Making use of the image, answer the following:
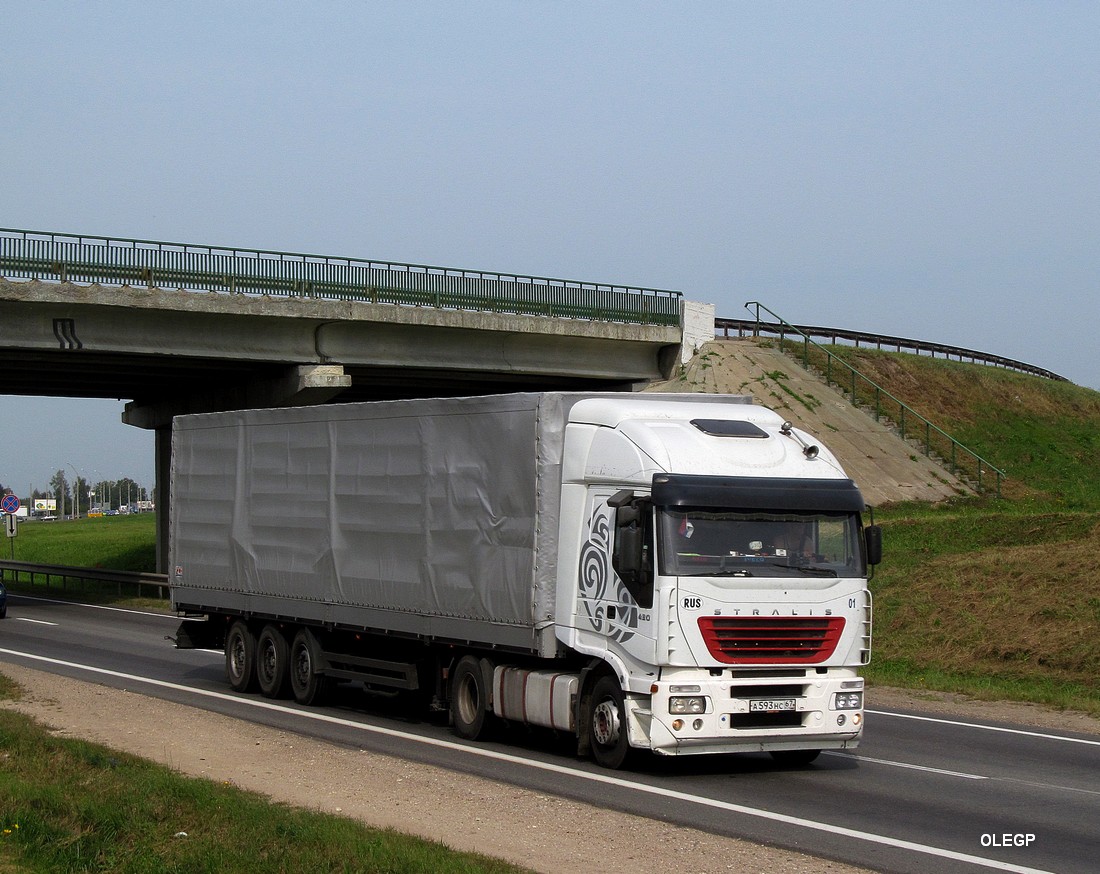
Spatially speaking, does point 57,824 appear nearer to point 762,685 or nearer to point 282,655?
point 762,685

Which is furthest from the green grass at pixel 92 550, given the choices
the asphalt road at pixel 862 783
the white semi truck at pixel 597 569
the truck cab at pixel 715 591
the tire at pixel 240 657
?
the truck cab at pixel 715 591

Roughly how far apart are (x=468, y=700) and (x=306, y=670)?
3.35 m

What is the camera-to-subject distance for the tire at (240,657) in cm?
1802

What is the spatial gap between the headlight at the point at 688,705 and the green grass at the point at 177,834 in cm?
341

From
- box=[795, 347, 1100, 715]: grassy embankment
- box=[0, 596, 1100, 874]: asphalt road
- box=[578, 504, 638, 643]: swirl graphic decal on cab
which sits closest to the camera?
box=[0, 596, 1100, 874]: asphalt road

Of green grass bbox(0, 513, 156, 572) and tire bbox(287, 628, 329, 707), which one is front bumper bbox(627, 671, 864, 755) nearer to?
tire bbox(287, 628, 329, 707)

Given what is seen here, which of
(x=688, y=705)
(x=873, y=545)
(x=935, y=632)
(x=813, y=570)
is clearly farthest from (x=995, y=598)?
(x=688, y=705)

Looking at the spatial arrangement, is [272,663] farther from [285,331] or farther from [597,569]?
[285,331]

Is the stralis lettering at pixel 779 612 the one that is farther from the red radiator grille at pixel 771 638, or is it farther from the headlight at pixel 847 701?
the headlight at pixel 847 701

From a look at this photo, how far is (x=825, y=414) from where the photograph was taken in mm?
41844

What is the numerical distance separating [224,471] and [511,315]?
20.7 m

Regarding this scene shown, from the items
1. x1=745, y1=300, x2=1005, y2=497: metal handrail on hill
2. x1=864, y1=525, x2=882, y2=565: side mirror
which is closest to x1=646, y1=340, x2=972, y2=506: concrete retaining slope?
x1=745, y1=300, x2=1005, y2=497: metal handrail on hill

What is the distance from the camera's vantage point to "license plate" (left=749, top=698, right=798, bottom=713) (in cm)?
1173

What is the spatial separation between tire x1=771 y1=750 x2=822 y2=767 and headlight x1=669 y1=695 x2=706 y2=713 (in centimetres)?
163
